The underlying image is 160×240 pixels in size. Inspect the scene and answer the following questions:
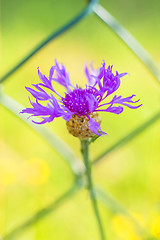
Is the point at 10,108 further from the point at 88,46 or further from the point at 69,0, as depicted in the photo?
the point at 69,0

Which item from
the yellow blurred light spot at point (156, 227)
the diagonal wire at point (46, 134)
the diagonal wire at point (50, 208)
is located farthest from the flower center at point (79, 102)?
the yellow blurred light spot at point (156, 227)

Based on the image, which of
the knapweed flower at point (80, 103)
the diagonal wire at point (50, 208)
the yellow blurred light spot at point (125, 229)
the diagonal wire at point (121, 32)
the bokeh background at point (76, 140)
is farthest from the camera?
the bokeh background at point (76, 140)

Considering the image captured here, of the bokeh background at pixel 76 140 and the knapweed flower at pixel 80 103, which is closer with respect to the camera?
the knapweed flower at pixel 80 103

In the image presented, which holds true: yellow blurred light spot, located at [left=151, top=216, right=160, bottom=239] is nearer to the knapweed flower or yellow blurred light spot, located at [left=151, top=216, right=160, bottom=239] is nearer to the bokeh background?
the bokeh background

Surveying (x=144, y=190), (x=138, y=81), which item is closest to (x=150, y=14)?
(x=138, y=81)

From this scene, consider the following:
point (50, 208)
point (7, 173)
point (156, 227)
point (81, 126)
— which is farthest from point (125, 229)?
point (81, 126)

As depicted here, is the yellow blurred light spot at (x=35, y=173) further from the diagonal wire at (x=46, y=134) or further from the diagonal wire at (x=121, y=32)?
the diagonal wire at (x=121, y=32)

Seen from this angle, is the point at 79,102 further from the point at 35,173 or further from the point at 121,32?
the point at 35,173
